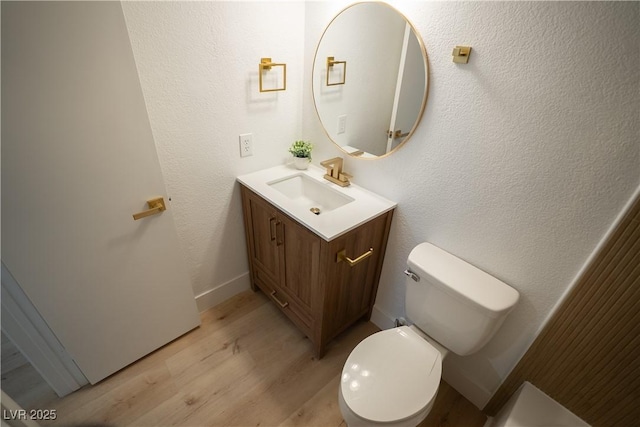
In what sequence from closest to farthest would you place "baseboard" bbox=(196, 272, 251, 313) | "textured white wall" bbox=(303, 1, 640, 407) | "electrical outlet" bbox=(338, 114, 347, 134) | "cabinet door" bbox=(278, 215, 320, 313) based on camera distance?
"textured white wall" bbox=(303, 1, 640, 407) < "cabinet door" bbox=(278, 215, 320, 313) < "electrical outlet" bbox=(338, 114, 347, 134) < "baseboard" bbox=(196, 272, 251, 313)

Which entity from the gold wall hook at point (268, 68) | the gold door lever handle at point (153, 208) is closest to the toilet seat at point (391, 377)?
the gold door lever handle at point (153, 208)

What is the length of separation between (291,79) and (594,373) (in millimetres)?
1828

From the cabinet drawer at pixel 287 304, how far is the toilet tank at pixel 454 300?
57 cm

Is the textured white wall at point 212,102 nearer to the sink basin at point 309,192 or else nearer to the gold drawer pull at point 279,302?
the sink basin at point 309,192

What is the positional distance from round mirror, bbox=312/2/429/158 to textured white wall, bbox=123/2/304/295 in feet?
0.72

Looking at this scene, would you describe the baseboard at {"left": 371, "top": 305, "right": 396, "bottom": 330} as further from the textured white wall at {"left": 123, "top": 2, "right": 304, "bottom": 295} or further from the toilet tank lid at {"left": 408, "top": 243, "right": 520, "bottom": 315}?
the textured white wall at {"left": 123, "top": 2, "right": 304, "bottom": 295}

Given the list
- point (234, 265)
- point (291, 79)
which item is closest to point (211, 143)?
point (291, 79)

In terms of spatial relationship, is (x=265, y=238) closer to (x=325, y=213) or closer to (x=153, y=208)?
(x=325, y=213)

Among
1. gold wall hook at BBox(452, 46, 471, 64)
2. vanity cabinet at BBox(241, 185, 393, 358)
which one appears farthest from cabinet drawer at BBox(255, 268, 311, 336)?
gold wall hook at BBox(452, 46, 471, 64)

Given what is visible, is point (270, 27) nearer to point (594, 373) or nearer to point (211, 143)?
point (211, 143)

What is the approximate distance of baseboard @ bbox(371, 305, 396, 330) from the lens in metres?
1.65

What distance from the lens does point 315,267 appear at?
1264mm

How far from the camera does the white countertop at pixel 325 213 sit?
46.6 inches

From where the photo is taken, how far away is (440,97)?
3.55 ft
